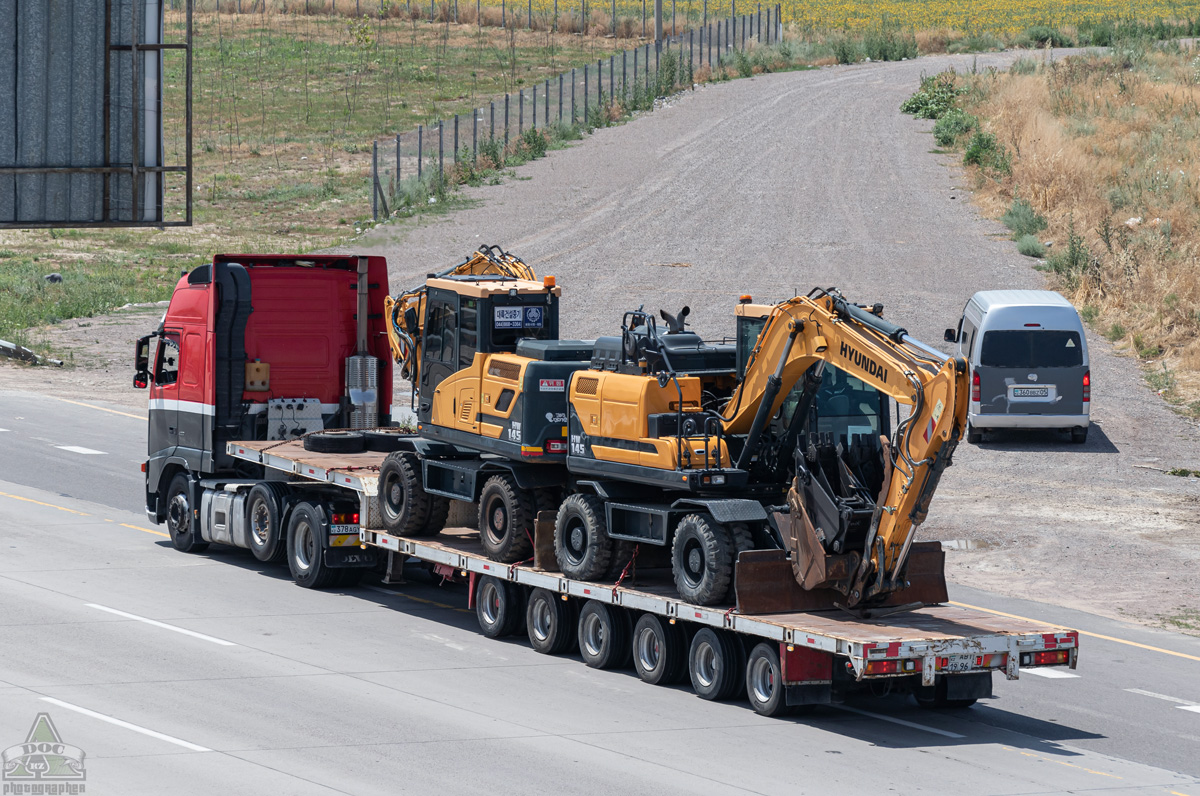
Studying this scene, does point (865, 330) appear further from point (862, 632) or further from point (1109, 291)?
point (1109, 291)

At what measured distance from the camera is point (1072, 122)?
52.2m

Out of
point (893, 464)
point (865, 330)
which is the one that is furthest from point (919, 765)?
point (865, 330)

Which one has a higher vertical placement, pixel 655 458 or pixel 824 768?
pixel 655 458

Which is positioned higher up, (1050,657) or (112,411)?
(112,411)

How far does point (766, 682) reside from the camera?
14.8 meters

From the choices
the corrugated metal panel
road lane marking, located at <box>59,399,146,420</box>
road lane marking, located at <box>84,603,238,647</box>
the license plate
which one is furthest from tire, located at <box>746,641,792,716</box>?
road lane marking, located at <box>59,399,146,420</box>

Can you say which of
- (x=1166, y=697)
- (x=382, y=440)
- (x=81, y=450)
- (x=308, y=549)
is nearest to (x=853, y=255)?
(x=81, y=450)

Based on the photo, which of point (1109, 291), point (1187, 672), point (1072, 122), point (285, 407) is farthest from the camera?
point (1072, 122)

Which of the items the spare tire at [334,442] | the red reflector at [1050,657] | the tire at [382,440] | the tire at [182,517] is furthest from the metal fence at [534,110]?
the red reflector at [1050,657]

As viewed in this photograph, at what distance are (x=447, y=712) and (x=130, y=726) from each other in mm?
2774

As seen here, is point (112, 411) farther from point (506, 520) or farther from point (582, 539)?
point (582, 539)

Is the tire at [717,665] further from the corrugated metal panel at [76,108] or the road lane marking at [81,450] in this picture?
the road lane marking at [81,450]

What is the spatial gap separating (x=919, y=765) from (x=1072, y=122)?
4273cm

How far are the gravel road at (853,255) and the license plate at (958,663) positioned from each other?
6.62 metres
